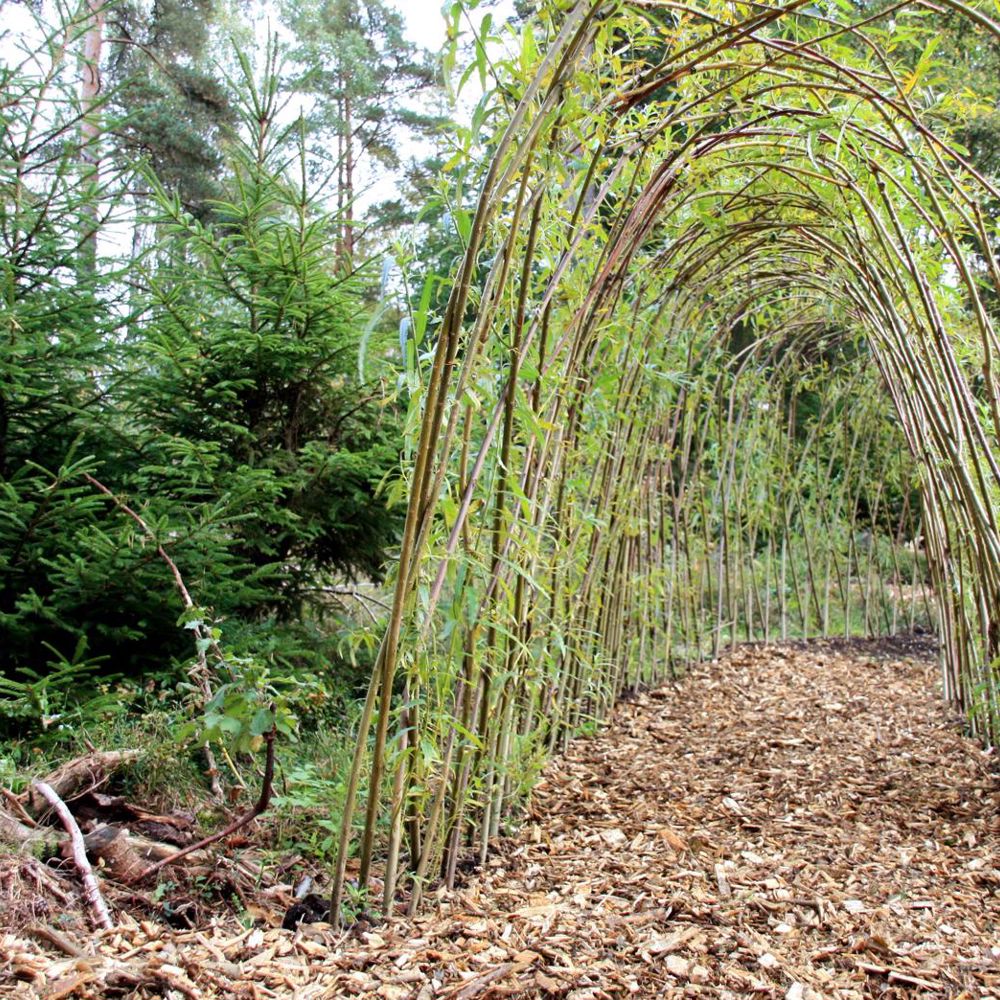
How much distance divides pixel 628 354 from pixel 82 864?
6.36ft

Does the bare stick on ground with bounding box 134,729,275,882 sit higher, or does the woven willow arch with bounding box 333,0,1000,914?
the woven willow arch with bounding box 333,0,1000,914

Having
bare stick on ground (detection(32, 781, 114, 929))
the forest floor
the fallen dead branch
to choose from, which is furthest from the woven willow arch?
the fallen dead branch

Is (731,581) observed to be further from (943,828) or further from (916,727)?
(943,828)

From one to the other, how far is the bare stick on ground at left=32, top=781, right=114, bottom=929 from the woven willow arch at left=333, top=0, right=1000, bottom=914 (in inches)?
14.5

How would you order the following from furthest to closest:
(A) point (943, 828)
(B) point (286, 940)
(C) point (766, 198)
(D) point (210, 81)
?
(D) point (210, 81), (C) point (766, 198), (A) point (943, 828), (B) point (286, 940)

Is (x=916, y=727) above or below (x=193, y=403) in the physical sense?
below

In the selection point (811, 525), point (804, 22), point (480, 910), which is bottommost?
point (480, 910)

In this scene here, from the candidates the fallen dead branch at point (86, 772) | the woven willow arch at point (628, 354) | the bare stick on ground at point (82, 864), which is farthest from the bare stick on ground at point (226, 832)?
the fallen dead branch at point (86, 772)

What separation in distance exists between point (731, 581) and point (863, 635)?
4.64 feet

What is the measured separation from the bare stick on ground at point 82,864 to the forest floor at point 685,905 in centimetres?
3

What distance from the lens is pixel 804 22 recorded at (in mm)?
3977

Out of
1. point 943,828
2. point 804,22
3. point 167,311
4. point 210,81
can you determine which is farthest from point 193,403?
point 210,81

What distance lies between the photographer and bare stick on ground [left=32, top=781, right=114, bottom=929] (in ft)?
4.45

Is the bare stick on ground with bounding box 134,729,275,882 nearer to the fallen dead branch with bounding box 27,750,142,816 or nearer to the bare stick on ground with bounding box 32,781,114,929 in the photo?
the bare stick on ground with bounding box 32,781,114,929
